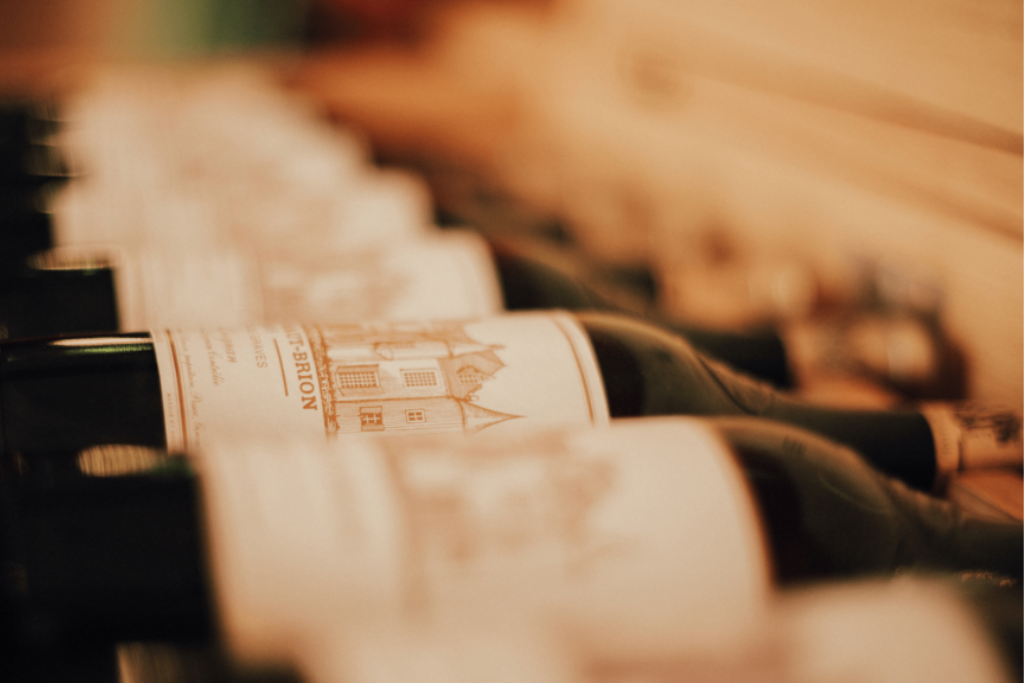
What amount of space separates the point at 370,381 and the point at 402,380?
16 millimetres

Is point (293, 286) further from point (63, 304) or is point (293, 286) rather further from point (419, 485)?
point (419, 485)

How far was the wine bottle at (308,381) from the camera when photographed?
0.40 metres

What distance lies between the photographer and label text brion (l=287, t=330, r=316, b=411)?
41 cm

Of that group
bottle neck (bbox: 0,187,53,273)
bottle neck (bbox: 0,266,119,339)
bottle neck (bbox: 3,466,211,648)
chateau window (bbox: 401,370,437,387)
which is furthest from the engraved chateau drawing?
bottle neck (bbox: 0,187,53,273)

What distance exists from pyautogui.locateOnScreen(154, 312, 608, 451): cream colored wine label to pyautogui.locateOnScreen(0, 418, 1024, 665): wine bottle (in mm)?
74

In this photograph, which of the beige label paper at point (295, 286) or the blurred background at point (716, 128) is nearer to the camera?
the beige label paper at point (295, 286)

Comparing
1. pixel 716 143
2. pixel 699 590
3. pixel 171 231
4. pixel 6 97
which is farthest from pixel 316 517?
pixel 6 97

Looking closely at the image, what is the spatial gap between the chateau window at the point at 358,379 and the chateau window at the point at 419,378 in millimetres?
14

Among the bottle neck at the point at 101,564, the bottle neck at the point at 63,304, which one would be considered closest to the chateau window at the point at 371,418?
the bottle neck at the point at 101,564

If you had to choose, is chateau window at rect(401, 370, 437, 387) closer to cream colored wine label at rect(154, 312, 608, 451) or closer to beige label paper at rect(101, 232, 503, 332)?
cream colored wine label at rect(154, 312, 608, 451)

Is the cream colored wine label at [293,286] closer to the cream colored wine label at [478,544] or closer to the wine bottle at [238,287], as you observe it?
the wine bottle at [238,287]

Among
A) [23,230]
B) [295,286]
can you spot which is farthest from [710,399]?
[23,230]

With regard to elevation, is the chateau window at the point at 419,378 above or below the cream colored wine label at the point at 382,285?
below

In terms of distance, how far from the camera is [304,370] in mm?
417
